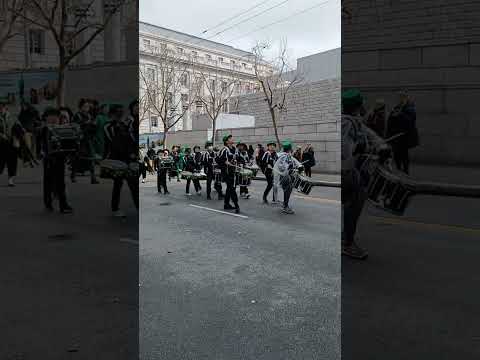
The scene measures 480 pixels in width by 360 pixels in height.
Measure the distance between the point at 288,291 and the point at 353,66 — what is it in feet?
12.6

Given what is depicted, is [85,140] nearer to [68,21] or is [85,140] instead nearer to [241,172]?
[68,21]

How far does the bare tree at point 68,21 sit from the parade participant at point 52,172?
97 mm

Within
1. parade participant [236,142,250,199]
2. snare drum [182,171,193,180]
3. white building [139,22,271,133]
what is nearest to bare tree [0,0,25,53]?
parade participant [236,142,250,199]

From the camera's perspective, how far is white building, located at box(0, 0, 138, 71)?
2.12 metres

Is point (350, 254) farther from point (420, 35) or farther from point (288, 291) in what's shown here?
point (288, 291)

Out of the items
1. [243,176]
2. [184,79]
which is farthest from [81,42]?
[184,79]

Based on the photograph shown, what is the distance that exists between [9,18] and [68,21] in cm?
27

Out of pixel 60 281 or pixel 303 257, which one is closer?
pixel 60 281

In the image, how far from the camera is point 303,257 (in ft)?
22.6

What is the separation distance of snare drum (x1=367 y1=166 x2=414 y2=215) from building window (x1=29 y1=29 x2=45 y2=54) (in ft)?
5.14

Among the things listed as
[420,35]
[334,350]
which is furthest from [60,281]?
[334,350]

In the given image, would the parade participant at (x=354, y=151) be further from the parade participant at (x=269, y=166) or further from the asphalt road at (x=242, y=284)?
the parade participant at (x=269, y=166)

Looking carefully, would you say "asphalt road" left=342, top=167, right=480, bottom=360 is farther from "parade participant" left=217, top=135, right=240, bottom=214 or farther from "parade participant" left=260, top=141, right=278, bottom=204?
"parade participant" left=260, top=141, right=278, bottom=204

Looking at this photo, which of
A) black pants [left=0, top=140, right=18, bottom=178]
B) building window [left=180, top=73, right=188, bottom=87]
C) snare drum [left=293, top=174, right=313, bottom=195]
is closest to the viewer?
black pants [left=0, top=140, right=18, bottom=178]
